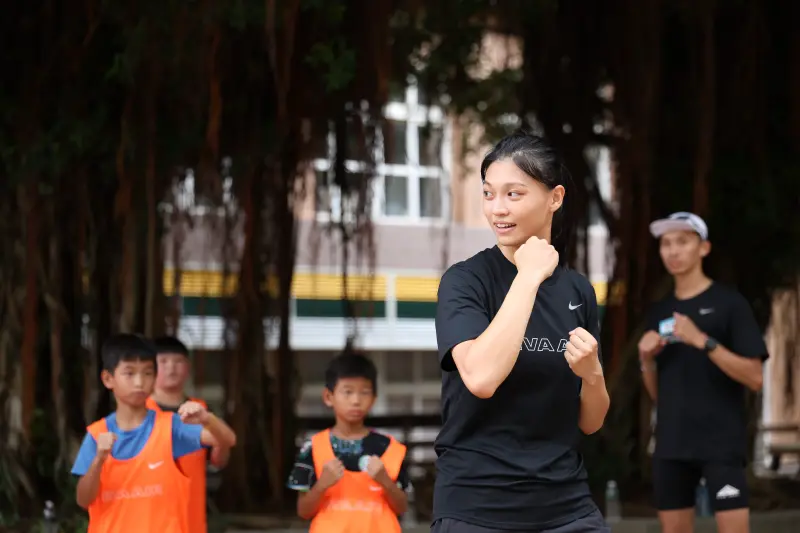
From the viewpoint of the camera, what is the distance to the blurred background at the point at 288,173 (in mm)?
7910

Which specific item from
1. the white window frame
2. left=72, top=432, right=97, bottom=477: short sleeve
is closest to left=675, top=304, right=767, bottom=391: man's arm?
left=72, top=432, right=97, bottom=477: short sleeve

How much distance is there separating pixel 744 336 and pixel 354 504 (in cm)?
174

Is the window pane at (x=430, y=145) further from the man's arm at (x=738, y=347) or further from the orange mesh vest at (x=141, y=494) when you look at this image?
the orange mesh vest at (x=141, y=494)

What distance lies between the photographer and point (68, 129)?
7957 mm

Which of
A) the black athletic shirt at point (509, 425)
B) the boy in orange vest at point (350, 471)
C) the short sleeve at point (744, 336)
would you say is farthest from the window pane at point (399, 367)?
the black athletic shirt at point (509, 425)

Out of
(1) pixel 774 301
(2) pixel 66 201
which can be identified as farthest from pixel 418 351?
(2) pixel 66 201

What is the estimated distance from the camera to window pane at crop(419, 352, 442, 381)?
23797mm

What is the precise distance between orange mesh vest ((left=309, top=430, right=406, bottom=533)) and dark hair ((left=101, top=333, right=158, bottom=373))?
2.31ft

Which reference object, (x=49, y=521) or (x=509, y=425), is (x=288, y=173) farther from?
(x=509, y=425)

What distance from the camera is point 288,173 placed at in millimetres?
9008

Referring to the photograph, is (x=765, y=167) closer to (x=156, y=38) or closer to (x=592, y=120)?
(x=592, y=120)

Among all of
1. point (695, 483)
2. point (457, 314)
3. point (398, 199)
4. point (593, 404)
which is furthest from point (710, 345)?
point (398, 199)

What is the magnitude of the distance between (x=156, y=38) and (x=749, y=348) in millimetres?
3853

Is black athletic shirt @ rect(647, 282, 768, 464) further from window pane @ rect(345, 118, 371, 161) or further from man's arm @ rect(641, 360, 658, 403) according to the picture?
window pane @ rect(345, 118, 371, 161)
